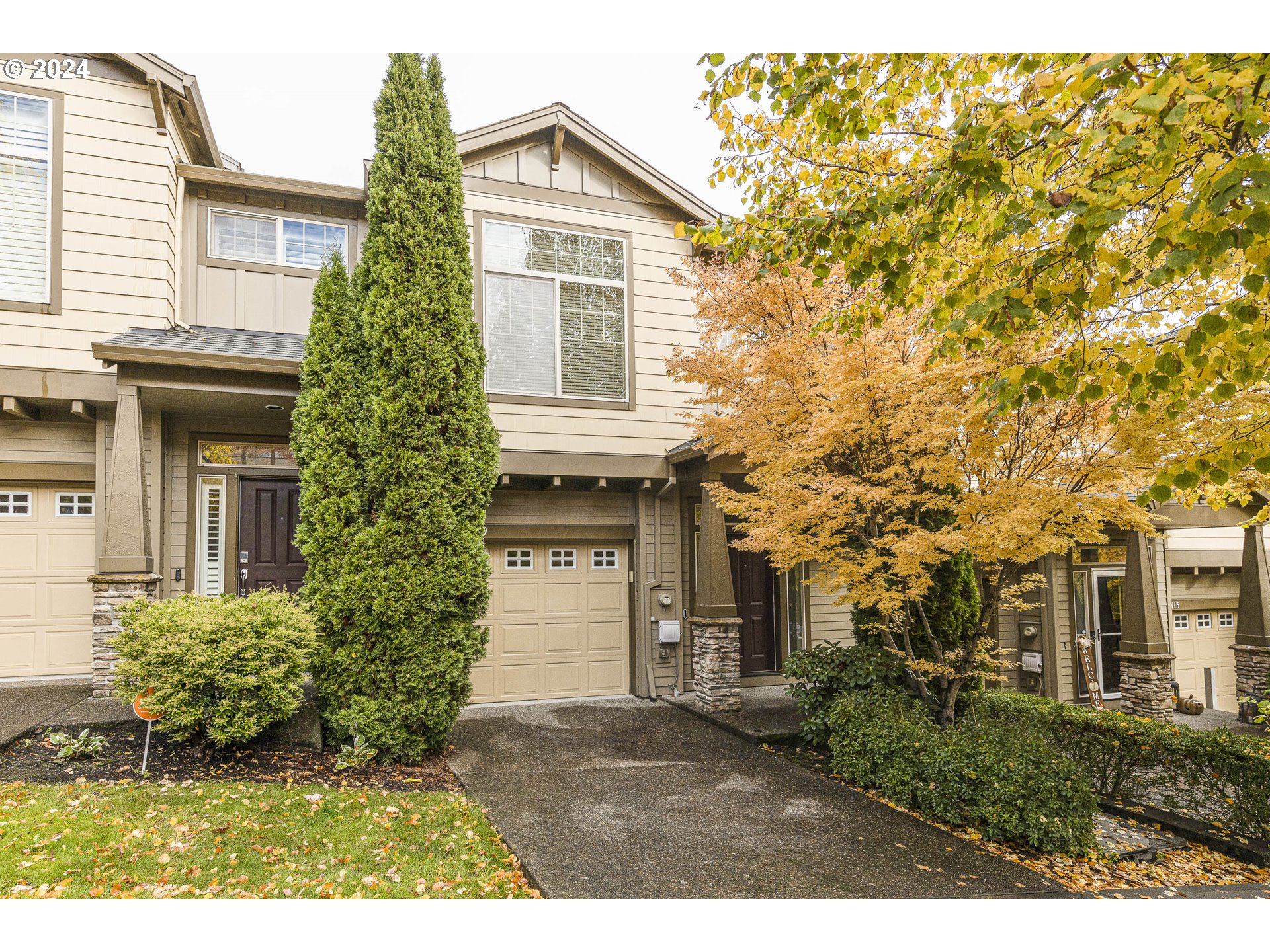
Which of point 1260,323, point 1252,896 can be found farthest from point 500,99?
point 1252,896

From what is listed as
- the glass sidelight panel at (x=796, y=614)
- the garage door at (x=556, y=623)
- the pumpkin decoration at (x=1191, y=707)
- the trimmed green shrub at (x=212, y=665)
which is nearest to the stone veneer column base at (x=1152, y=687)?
the pumpkin decoration at (x=1191, y=707)

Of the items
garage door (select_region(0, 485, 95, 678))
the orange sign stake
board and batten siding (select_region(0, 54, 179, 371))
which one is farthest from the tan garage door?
board and batten siding (select_region(0, 54, 179, 371))

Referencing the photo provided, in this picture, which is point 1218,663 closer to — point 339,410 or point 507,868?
point 507,868

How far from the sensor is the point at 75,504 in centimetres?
717

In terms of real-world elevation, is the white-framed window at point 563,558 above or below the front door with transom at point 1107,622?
above

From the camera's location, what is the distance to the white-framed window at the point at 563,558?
8938mm

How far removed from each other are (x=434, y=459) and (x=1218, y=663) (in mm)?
12884

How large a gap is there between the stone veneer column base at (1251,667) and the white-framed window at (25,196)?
14177 millimetres

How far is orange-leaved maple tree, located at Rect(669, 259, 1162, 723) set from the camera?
5391 mm

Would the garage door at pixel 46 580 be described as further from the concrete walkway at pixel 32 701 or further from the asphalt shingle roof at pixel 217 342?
the asphalt shingle roof at pixel 217 342

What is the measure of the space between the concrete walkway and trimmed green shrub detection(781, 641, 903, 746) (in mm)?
6268

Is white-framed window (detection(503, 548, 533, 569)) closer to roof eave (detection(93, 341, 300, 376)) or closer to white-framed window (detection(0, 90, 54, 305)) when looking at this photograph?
roof eave (detection(93, 341, 300, 376))

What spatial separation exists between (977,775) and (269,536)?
6.86 m

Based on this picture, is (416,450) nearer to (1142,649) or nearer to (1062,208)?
(1062,208)
